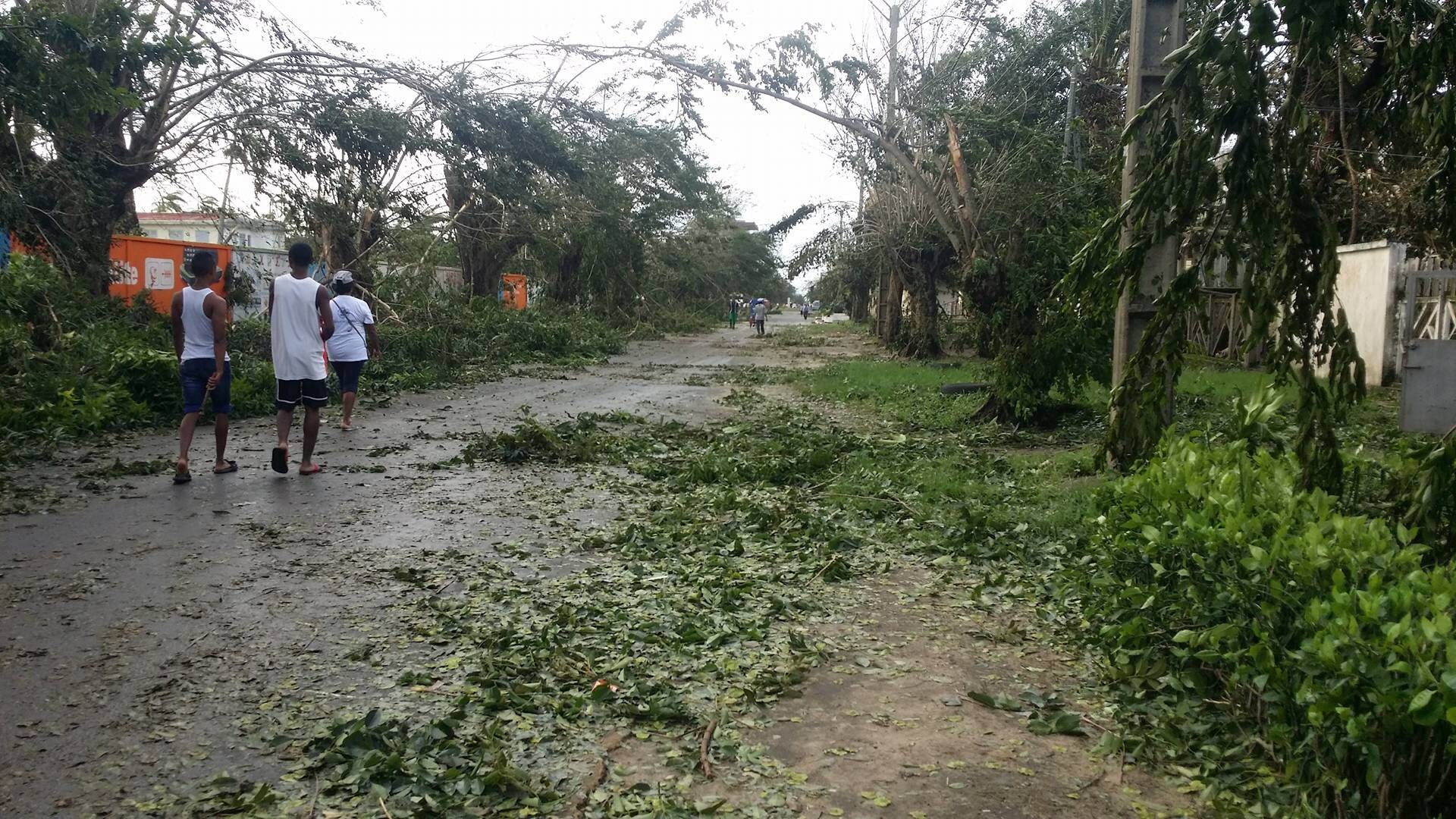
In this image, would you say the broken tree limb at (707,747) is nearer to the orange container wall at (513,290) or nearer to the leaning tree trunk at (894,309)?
the orange container wall at (513,290)

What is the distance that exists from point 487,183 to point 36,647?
13.9 m

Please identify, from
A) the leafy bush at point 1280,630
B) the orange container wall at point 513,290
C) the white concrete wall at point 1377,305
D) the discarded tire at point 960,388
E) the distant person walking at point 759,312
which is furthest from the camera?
the distant person walking at point 759,312

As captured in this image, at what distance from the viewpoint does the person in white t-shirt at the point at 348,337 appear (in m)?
10.8

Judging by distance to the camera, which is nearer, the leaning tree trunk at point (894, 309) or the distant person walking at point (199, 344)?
the distant person walking at point (199, 344)

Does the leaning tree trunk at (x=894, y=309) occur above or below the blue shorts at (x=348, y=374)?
above

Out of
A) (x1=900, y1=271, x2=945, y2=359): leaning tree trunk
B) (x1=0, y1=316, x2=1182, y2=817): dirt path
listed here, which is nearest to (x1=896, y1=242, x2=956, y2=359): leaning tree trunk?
(x1=900, y1=271, x2=945, y2=359): leaning tree trunk

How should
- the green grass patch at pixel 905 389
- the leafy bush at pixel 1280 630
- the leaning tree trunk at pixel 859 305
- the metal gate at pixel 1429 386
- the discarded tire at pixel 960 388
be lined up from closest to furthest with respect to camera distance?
the leafy bush at pixel 1280 630
the metal gate at pixel 1429 386
the green grass patch at pixel 905 389
the discarded tire at pixel 960 388
the leaning tree trunk at pixel 859 305

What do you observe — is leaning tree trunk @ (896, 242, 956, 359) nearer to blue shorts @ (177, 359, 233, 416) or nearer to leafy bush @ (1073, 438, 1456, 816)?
blue shorts @ (177, 359, 233, 416)

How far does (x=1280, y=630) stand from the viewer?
337 cm

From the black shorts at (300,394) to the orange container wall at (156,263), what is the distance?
34.3 feet

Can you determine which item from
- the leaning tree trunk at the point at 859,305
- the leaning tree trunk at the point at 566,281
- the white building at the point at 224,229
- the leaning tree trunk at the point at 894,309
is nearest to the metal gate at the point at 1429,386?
the white building at the point at 224,229

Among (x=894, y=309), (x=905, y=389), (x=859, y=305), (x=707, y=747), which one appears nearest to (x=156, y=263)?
(x=905, y=389)

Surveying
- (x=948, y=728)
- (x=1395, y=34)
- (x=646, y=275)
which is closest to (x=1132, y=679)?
(x=948, y=728)

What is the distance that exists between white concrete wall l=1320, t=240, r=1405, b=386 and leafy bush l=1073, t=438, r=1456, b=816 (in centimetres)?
1273
